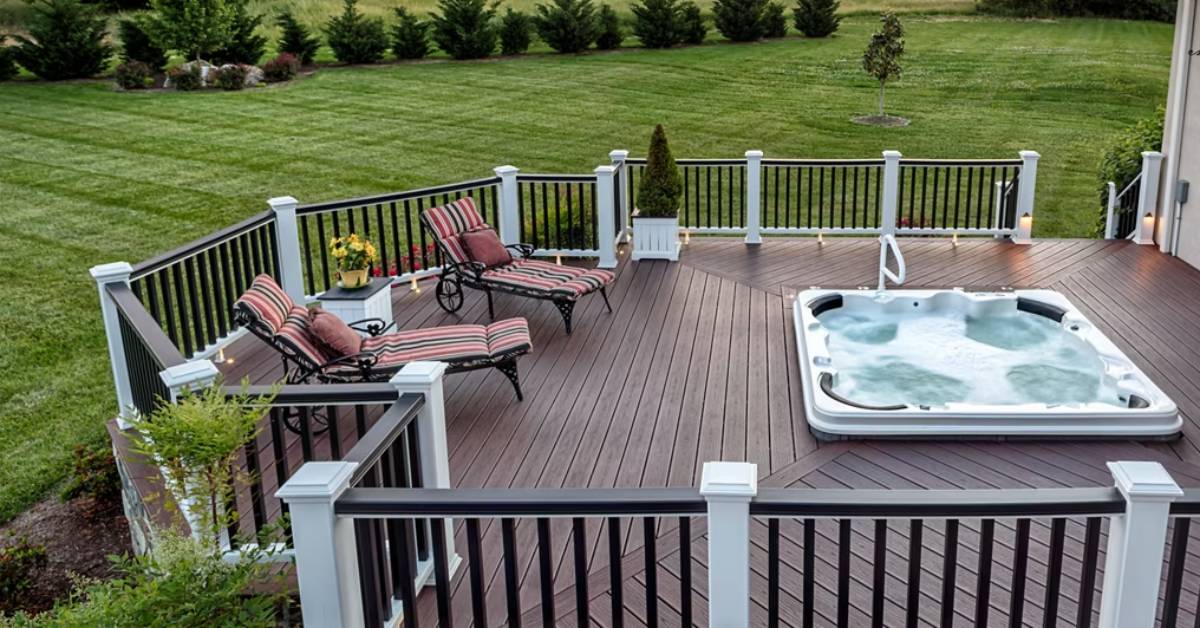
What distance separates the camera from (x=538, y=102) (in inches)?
856

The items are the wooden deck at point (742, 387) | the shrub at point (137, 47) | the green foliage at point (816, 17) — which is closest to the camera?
the wooden deck at point (742, 387)

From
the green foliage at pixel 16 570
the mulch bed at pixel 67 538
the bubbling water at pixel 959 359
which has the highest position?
the bubbling water at pixel 959 359

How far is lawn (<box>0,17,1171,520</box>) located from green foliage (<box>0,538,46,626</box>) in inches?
101

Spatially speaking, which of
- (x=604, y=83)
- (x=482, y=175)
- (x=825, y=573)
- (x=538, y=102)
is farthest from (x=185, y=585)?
(x=604, y=83)

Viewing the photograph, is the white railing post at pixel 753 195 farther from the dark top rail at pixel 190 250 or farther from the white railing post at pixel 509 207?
the dark top rail at pixel 190 250

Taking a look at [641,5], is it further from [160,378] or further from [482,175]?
[160,378]

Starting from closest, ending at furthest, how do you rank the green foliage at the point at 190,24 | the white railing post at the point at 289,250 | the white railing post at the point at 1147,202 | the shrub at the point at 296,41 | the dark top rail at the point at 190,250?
the dark top rail at the point at 190,250 < the white railing post at the point at 289,250 < the white railing post at the point at 1147,202 < the green foliage at the point at 190,24 < the shrub at the point at 296,41

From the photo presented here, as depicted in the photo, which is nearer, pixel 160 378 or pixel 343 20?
pixel 160 378

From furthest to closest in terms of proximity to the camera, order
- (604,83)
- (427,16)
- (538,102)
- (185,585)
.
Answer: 1. (427,16)
2. (604,83)
3. (538,102)
4. (185,585)

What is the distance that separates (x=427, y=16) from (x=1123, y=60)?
1772cm

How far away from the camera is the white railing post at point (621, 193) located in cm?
1020

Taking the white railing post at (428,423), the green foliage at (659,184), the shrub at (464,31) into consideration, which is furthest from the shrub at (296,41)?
the white railing post at (428,423)

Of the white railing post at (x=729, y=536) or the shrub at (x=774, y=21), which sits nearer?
the white railing post at (x=729, y=536)

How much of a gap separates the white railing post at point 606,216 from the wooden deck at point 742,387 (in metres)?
0.20
